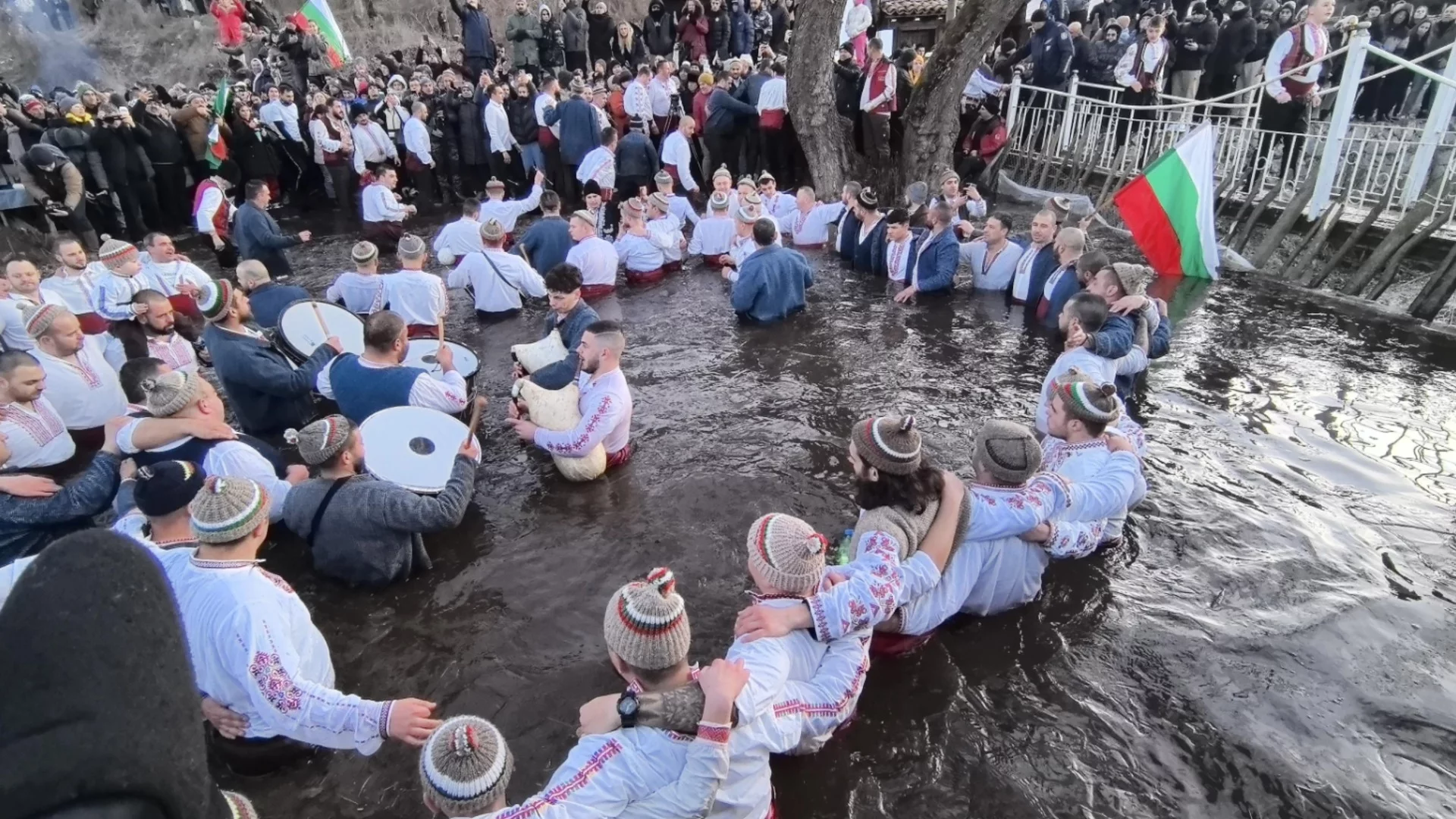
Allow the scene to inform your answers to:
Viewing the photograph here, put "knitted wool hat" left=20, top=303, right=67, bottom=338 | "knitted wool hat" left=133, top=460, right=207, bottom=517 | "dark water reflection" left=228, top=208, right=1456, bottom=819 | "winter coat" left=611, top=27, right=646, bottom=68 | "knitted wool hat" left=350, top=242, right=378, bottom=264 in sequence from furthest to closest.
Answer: "winter coat" left=611, top=27, right=646, bottom=68, "knitted wool hat" left=350, top=242, right=378, bottom=264, "knitted wool hat" left=20, top=303, right=67, bottom=338, "dark water reflection" left=228, top=208, right=1456, bottom=819, "knitted wool hat" left=133, top=460, right=207, bottom=517

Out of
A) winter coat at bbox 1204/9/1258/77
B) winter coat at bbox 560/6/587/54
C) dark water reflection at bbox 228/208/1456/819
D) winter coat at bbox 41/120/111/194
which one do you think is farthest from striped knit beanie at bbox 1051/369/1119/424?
winter coat at bbox 560/6/587/54

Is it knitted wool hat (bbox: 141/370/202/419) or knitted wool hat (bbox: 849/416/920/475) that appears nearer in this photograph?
knitted wool hat (bbox: 849/416/920/475)

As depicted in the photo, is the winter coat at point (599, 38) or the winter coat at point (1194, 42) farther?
the winter coat at point (599, 38)

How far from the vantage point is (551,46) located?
20.3 metres

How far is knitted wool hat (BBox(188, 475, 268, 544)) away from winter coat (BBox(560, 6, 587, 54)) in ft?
65.4

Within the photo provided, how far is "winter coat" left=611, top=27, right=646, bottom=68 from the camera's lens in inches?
812

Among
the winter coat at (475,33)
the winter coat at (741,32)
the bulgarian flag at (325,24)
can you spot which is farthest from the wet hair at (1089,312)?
the bulgarian flag at (325,24)

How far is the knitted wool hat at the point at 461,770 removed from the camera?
7.23ft

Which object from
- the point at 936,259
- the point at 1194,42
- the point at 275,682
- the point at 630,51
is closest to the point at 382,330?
the point at 275,682

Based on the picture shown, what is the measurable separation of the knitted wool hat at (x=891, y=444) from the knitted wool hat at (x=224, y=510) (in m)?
2.40

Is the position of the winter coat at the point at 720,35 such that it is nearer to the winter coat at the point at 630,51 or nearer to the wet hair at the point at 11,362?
the winter coat at the point at 630,51

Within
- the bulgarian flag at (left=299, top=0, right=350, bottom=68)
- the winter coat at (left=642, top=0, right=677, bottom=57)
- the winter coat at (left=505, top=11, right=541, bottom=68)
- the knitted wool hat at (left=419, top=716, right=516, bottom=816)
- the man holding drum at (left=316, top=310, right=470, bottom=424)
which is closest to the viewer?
the knitted wool hat at (left=419, top=716, right=516, bottom=816)

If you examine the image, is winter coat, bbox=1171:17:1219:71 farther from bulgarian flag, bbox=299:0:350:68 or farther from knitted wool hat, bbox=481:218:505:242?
bulgarian flag, bbox=299:0:350:68

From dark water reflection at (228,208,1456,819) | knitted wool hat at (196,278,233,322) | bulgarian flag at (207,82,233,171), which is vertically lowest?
dark water reflection at (228,208,1456,819)
